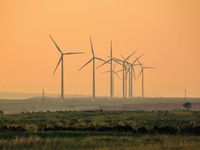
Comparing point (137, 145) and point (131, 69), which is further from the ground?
point (131, 69)

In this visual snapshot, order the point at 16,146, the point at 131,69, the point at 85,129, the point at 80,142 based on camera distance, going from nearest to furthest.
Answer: the point at 16,146 < the point at 80,142 < the point at 85,129 < the point at 131,69

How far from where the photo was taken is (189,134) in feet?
156

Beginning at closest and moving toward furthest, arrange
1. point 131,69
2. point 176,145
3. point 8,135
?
point 176,145
point 8,135
point 131,69

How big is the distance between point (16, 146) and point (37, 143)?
220 centimetres

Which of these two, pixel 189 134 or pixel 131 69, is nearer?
pixel 189 134

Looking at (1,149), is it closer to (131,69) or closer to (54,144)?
(54,144)

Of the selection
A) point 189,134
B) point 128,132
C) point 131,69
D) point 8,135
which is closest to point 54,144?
point 8,135

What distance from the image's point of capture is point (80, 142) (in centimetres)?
3803

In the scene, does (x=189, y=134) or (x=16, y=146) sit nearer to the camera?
(x=16, y=146)

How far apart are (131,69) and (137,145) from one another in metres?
163

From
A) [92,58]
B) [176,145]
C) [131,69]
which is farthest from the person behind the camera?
[131,69]

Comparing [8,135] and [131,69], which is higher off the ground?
[131,69]

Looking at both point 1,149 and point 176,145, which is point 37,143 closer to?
point 1,149

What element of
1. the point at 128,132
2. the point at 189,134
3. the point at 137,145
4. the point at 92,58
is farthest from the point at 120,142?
the point at 92,58
